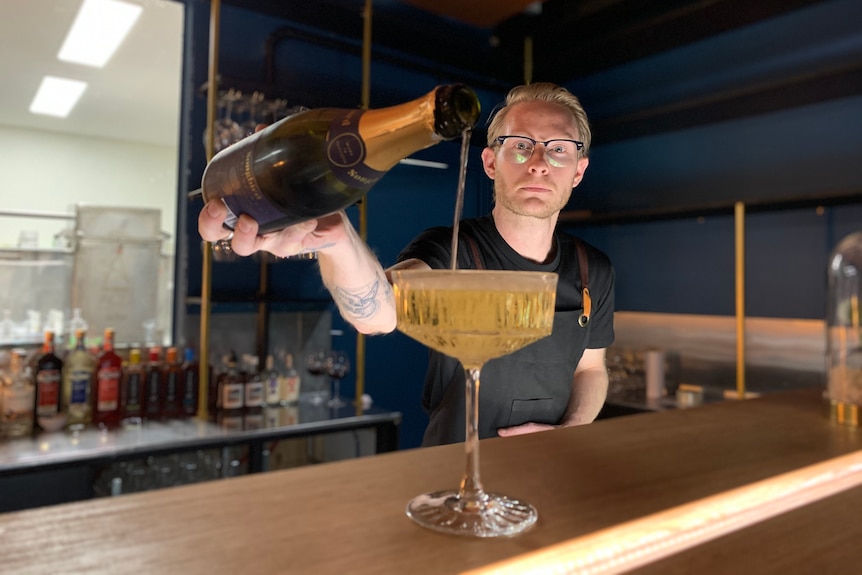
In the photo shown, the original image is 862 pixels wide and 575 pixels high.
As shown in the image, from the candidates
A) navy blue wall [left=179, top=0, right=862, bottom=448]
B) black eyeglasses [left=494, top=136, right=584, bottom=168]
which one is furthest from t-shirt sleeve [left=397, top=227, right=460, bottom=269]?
navy blue wall [left=179, top=0, right=862, bottom=448]

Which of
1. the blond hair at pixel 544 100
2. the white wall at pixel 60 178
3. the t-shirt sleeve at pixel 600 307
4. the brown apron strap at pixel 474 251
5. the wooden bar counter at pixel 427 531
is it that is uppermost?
the white wall at pixel 60 178

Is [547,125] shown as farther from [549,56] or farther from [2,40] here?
[2,40]

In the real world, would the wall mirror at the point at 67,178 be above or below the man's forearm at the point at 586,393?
above

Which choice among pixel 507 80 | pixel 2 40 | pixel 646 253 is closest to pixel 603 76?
pixel 507 80

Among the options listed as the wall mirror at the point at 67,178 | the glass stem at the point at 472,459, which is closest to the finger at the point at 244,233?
the glass stem at the point at 472,459

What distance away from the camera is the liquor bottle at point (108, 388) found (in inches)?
76.3

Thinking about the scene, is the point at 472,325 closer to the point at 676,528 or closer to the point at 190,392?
the point at 676,528

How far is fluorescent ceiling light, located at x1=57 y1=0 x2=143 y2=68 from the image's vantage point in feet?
7.42

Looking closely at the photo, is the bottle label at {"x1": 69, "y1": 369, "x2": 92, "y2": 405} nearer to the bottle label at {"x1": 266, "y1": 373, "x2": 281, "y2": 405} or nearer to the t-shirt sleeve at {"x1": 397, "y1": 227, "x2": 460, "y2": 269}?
the bottle label at {"x1": 266, "y1": 373, "x2": 281, "y2": 405}

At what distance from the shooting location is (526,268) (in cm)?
67

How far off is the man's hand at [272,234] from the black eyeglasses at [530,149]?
0.19m

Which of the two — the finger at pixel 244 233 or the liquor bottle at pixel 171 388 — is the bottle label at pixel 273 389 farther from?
the finger at pixel 244 233

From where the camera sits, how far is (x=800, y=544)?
20.9 inches

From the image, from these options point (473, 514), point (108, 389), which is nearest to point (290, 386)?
point (108, 389)
